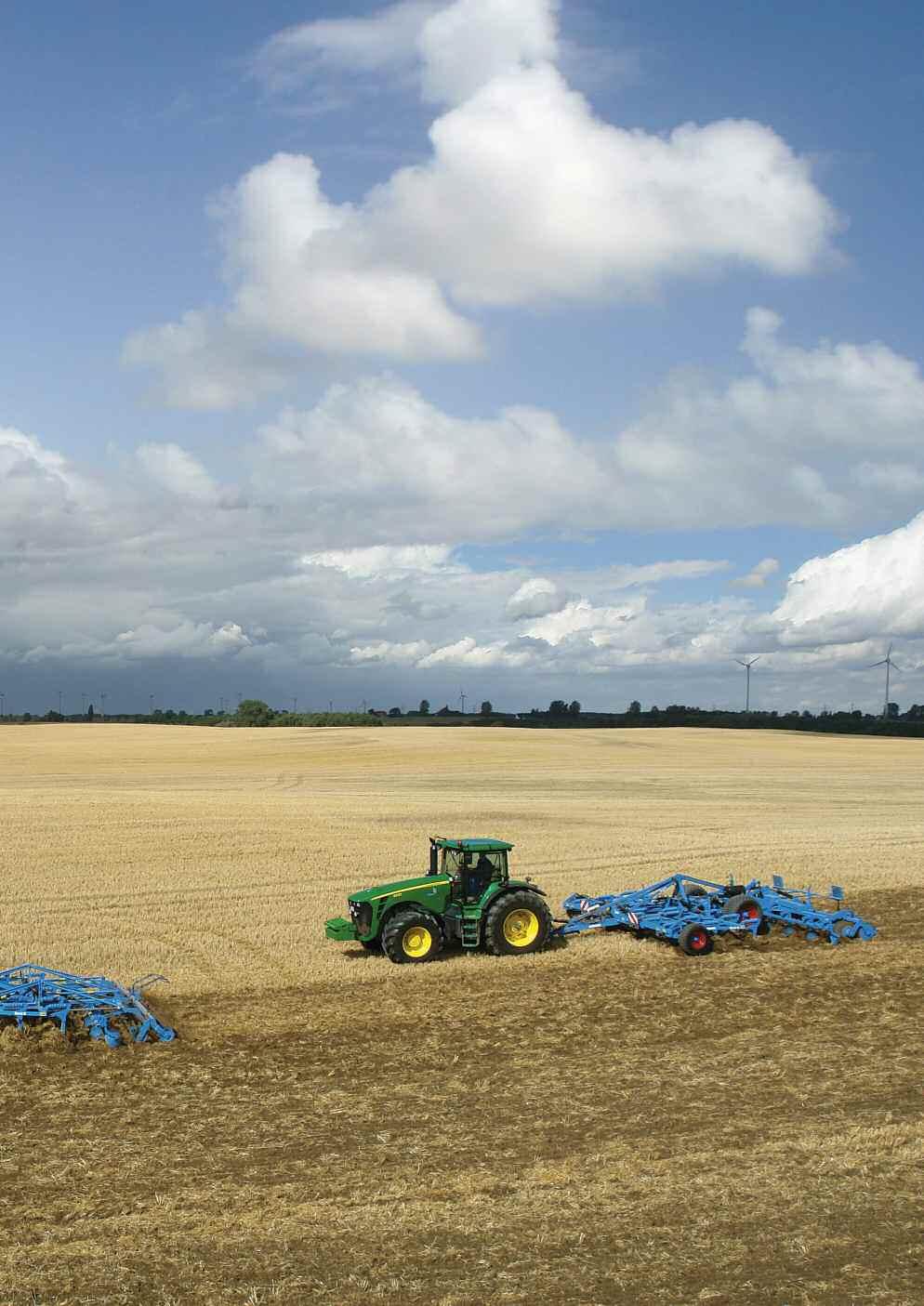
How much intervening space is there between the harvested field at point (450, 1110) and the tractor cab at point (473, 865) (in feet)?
3.83

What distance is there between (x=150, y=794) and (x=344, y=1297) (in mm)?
38894

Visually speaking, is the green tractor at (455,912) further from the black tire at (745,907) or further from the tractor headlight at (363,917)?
the black tire at (745,907)

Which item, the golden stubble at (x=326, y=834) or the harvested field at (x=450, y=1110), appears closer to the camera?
the harvested field at (x=450, y=1110)

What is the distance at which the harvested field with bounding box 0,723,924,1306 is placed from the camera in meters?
8.68

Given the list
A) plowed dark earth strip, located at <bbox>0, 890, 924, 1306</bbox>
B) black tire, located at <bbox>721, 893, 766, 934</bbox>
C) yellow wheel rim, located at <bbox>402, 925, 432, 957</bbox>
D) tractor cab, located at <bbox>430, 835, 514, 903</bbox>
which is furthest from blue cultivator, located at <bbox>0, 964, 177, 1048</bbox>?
black tire, located at <bbox>721, 893, 766, 934</bbox>

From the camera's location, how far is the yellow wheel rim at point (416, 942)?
18.7 m

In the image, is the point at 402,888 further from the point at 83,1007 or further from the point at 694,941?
the point at 83,1007

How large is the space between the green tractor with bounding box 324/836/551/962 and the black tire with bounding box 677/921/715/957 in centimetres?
225

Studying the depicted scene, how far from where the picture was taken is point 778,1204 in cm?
960

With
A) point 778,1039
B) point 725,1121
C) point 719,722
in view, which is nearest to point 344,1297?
point 725,1121

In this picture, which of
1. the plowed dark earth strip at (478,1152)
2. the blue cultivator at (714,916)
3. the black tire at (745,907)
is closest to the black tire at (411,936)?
the plowed dark earth strip at (478,1152)

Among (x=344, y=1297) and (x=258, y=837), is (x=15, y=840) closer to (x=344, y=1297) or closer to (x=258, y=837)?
(x=258, y=837)

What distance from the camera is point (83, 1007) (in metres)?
14.6

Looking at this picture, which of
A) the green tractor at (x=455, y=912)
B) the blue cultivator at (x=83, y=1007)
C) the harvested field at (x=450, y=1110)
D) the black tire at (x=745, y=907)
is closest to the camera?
the harvested field at (x=450, y=1110)
